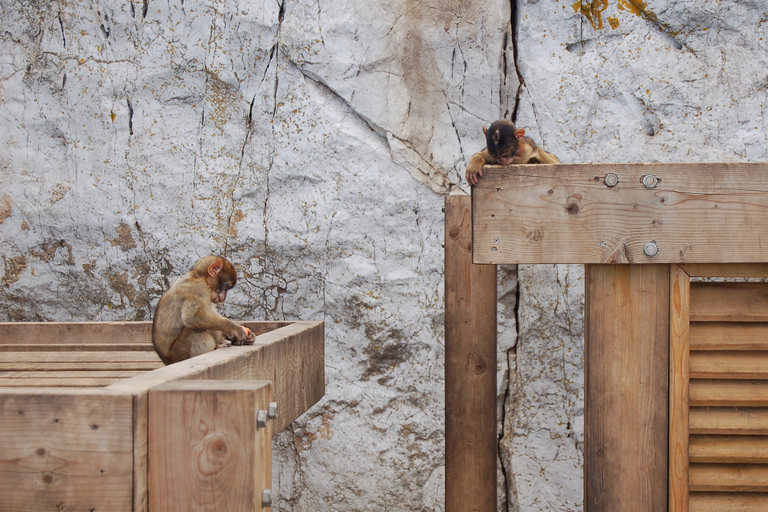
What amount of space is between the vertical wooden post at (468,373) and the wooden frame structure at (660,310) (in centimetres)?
93

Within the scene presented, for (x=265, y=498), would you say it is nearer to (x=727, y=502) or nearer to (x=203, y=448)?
(x=203, y=448)

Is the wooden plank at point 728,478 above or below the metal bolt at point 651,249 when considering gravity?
below

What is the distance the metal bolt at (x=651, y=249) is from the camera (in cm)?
170

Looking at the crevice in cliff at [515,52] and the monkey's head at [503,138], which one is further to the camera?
the crevice in cliff at [515,52]

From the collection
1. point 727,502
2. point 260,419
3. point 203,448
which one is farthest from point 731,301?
point 203,448

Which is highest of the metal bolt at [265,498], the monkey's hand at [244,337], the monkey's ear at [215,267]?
the monkey's ear at [215,267]

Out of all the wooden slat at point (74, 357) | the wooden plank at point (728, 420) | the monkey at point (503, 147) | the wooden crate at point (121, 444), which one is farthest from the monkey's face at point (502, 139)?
the wooden slat at point (74, 357)

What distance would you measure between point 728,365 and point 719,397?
11 cm

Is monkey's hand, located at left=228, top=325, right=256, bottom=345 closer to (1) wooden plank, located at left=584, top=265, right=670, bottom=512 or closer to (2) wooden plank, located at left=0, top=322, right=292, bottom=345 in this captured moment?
(2) wooden plank, located at left=0, top=322, right=292, bottom=345

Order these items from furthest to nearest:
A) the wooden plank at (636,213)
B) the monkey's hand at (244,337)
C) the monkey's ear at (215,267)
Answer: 1. the monkey's ear at (215,267)
2. the monkey's hand at (244,337)
3. the wooden plank at (636,213)

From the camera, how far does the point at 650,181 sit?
5.60 ft

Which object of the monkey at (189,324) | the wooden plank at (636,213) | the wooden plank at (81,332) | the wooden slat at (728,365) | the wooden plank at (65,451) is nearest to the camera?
the wooden plank at (65,451)

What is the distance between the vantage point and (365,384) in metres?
3.46

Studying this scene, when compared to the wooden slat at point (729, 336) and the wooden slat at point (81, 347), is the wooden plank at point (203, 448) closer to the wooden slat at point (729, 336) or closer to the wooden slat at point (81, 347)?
the wooden slat at point (729, 336)
